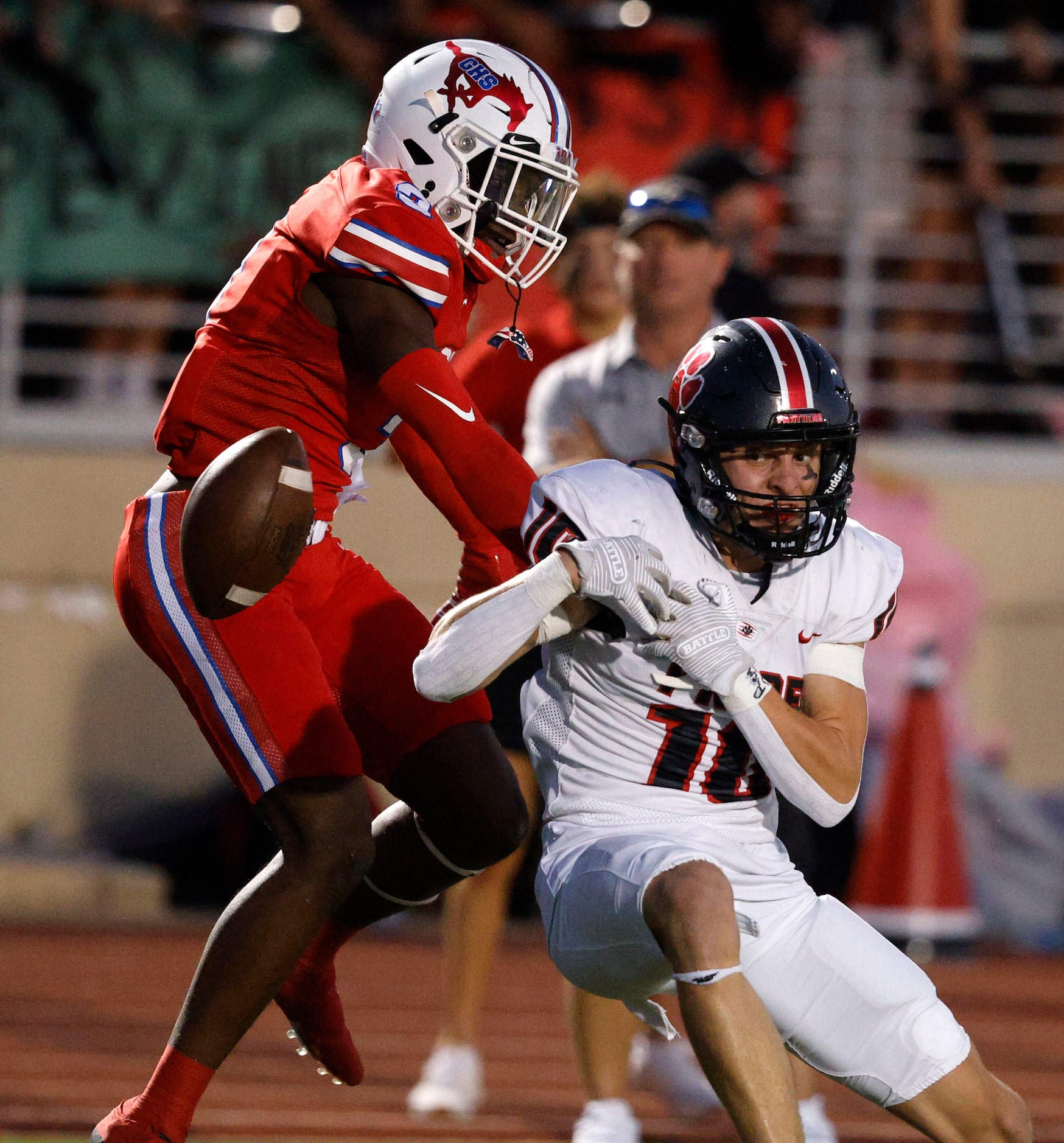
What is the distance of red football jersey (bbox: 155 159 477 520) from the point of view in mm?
2918

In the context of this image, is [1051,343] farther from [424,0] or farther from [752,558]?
[752,558]

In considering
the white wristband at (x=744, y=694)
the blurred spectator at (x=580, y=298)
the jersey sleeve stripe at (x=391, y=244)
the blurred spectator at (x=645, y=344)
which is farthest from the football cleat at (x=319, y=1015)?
the blurred spectator at (x=580, y=298)

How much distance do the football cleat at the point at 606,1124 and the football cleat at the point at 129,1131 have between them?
917mm

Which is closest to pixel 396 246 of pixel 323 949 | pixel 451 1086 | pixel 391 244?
pixel 391 244

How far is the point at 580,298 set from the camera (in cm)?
479

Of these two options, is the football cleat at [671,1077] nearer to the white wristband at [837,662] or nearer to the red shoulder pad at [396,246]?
the white wristband at [837,662]

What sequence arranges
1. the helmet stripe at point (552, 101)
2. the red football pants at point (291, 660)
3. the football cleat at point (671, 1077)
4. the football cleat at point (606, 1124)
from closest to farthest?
the red football pants at point (291, 660)
the helmet stripe at point (552, 101)
the football cleat at point (606, 1124)
the football cleat at point (671, 1077)

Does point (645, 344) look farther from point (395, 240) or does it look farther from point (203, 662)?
point (203, 662)

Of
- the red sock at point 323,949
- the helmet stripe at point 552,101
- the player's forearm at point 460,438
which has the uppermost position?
the helmet stripe at point 552,101

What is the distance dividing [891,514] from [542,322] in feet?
8.83

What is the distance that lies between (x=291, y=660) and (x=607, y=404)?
151 cm

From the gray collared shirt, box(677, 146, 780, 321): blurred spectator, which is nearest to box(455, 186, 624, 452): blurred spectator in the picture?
the gray collared shirt

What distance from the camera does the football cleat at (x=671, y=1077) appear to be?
14.1 feet

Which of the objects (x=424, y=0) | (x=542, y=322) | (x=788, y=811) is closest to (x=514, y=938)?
(x=542, y=322)
